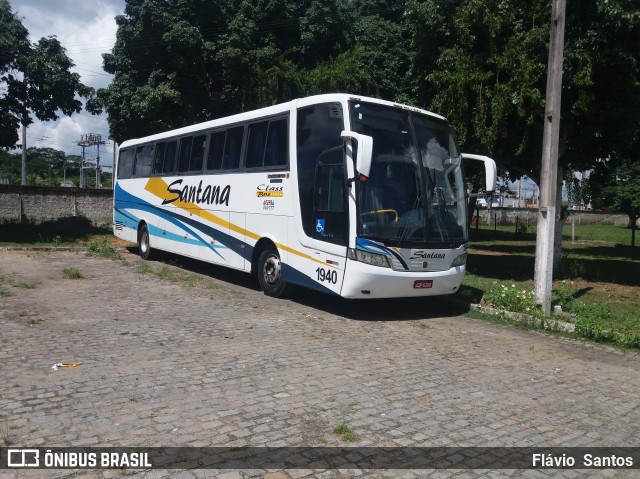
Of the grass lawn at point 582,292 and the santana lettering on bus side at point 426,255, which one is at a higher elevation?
the santana lettering on bus side at point 426,255

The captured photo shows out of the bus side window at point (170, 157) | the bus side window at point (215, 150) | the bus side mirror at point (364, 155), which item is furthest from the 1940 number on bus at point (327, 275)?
the bus side window at point (170, 157)

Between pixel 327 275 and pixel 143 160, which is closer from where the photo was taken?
pixel 327 275

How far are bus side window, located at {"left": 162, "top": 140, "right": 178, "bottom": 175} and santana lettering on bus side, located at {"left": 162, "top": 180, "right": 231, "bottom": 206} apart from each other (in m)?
0.49

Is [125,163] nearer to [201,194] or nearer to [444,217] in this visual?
[201,194]

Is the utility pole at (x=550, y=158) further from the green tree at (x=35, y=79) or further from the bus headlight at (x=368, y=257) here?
the green tree at (x=35, y=79)

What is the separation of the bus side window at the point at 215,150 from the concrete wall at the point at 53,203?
14.0m

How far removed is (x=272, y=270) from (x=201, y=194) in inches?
130

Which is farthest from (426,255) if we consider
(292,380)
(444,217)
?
(292,380)

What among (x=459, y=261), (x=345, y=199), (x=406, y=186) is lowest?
(x=459, y=261)

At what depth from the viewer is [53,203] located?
80.3 ft

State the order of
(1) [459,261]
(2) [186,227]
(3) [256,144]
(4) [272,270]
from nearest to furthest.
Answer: (1) [459,261]
(4) [272,270]
(3) [256,144]
(2) [186,227]

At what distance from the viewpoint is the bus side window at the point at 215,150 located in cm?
1273

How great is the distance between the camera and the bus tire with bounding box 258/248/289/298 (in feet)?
35.4

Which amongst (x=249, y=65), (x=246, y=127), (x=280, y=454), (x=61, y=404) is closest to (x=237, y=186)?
(x=246, y=127)
